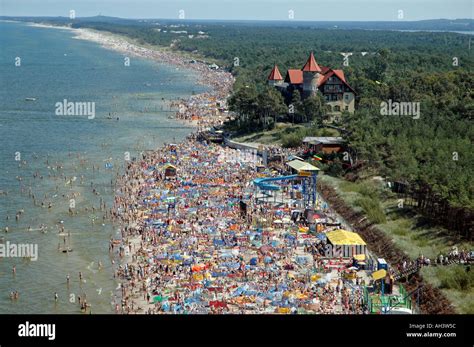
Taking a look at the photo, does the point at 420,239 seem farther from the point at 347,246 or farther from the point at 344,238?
the point at 344,238

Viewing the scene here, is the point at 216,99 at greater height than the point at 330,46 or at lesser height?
lesser

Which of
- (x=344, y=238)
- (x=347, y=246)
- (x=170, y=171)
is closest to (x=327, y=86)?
(x=170, y=171)

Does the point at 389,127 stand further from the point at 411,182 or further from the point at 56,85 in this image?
the point at 56,85

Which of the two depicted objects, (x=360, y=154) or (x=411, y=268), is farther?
(x=360, y=154)

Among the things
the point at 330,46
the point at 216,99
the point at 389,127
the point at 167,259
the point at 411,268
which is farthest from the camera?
the point at 330,46
